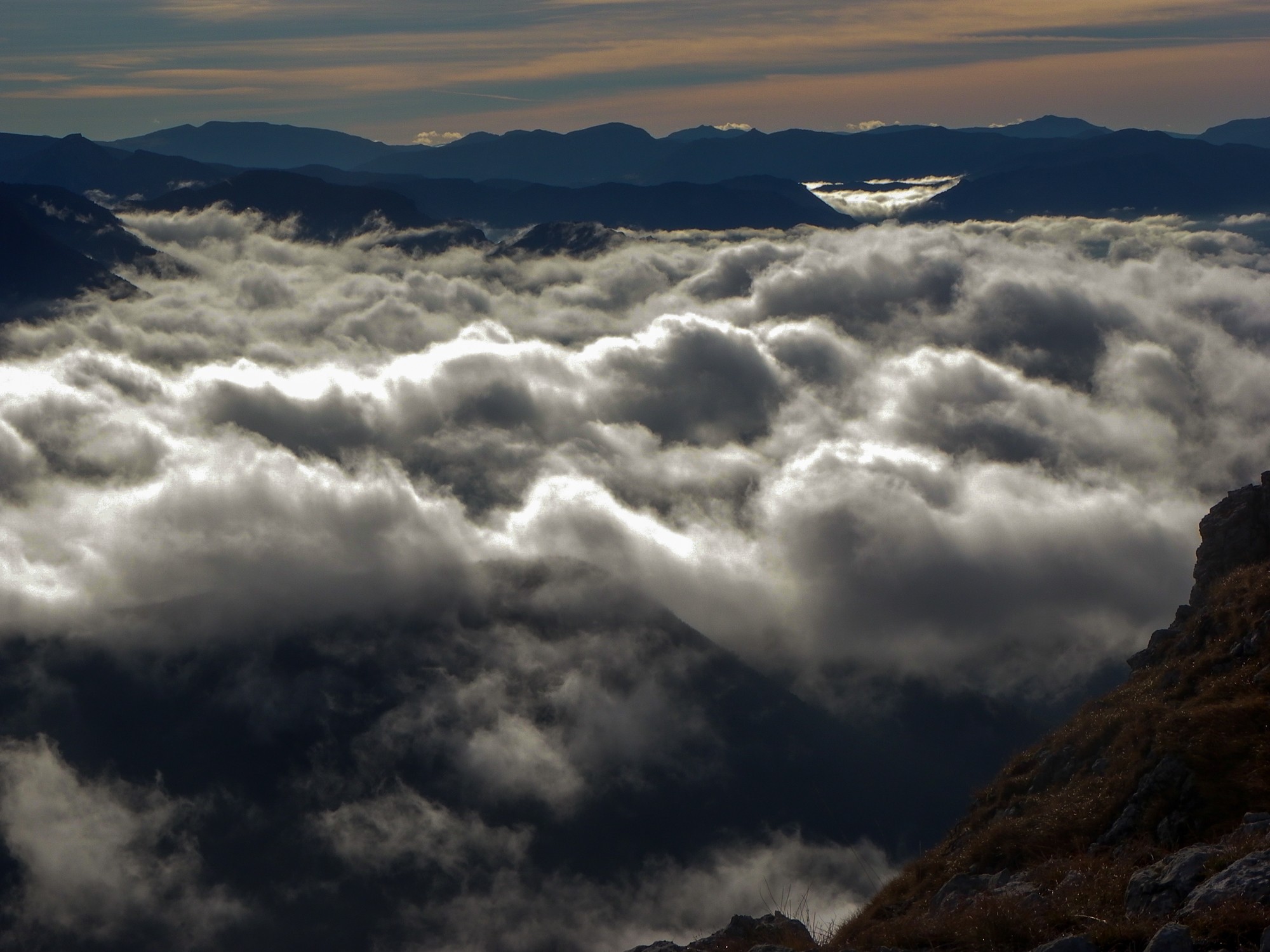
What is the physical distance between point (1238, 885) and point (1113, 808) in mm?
10650

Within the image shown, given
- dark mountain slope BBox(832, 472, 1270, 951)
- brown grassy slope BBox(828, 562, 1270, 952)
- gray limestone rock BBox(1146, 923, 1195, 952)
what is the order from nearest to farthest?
1. gray limestone rock BBox(1146, 923, 1195, 952)
2. dark mountain slope BBox(832, 472, 1270, 951)
3. brown grassy slope BBox(828, 562, 1270, 952)

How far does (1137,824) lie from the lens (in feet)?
83.0

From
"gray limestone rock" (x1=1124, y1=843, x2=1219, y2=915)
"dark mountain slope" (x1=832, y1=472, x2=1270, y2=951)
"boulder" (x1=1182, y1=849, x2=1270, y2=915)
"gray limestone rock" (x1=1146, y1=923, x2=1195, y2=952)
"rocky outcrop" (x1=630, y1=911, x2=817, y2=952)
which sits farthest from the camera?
"rocky outcrop" (x1=630, y1=911, x2=817, y2=952)

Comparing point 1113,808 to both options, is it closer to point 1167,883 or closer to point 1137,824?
point 1137,824

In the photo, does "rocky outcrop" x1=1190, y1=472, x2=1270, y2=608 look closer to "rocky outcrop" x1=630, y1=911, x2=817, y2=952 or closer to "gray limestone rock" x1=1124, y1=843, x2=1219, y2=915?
"rocky outcrop" x1=630, y1=911, x2=817, y2=952

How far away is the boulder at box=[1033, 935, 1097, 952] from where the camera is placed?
16688 millimetres

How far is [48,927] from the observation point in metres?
173

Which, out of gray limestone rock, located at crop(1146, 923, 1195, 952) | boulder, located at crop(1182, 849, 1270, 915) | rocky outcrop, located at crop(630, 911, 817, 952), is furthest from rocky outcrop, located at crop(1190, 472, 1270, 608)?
gray limestone rock, located at crop(1146, 923, 1195, 952)

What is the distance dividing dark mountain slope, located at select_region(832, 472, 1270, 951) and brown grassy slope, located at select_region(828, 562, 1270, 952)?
0.05 m

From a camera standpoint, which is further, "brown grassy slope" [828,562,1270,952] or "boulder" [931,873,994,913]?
"boulder" [931,873,994,913]

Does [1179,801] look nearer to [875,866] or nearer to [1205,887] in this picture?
[1205,887]

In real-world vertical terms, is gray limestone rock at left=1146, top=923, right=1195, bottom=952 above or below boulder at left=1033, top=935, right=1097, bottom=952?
above

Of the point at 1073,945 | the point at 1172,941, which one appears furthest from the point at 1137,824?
the point at 1172,941

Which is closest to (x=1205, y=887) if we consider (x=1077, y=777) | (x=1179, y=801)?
(x=1179, y=801)
